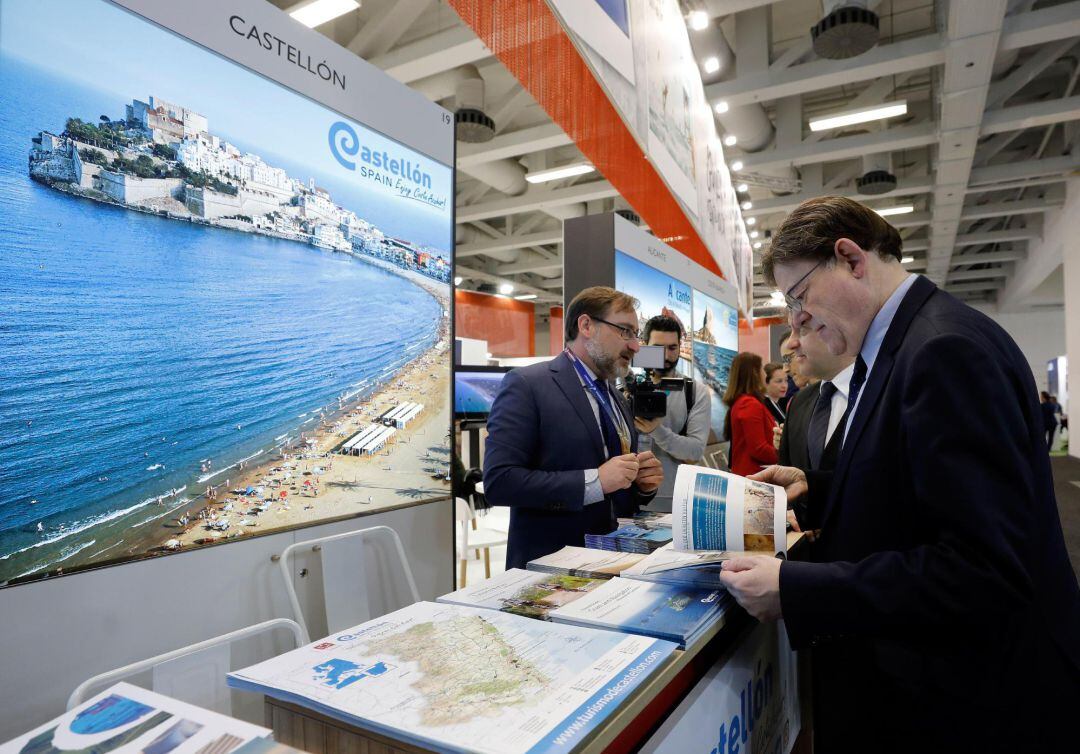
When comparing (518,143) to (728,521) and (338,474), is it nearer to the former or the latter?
(338,474)

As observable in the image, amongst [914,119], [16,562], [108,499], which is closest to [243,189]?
[108,499]

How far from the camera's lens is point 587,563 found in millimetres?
1478

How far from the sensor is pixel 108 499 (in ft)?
4.52

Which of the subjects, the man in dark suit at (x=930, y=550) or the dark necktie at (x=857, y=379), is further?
the dark necktie at (x=857, y=379)

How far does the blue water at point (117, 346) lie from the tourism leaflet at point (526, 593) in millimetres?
804

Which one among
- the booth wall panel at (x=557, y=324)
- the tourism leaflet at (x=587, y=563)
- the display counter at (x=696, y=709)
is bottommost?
the display counter at (x=696, y=709)

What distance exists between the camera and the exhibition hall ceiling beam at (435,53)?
602cm

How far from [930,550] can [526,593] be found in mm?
712

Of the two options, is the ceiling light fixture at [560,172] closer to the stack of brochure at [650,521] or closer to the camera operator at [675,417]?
the camera operator at [675,417]

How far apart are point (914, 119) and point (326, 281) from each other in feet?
35.4

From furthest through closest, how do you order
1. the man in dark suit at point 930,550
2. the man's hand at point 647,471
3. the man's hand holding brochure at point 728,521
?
1. the man's hand at point 647,471
2. the man's hand holding brochure at point 728,521
3. the man in dark suit at point 930,550

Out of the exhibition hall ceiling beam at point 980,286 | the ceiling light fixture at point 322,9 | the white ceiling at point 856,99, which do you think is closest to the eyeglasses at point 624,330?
the white ceiling at point 856,99

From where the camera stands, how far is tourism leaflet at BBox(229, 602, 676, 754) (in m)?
0.71

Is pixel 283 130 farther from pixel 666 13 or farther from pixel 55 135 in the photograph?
pixel 666 13
